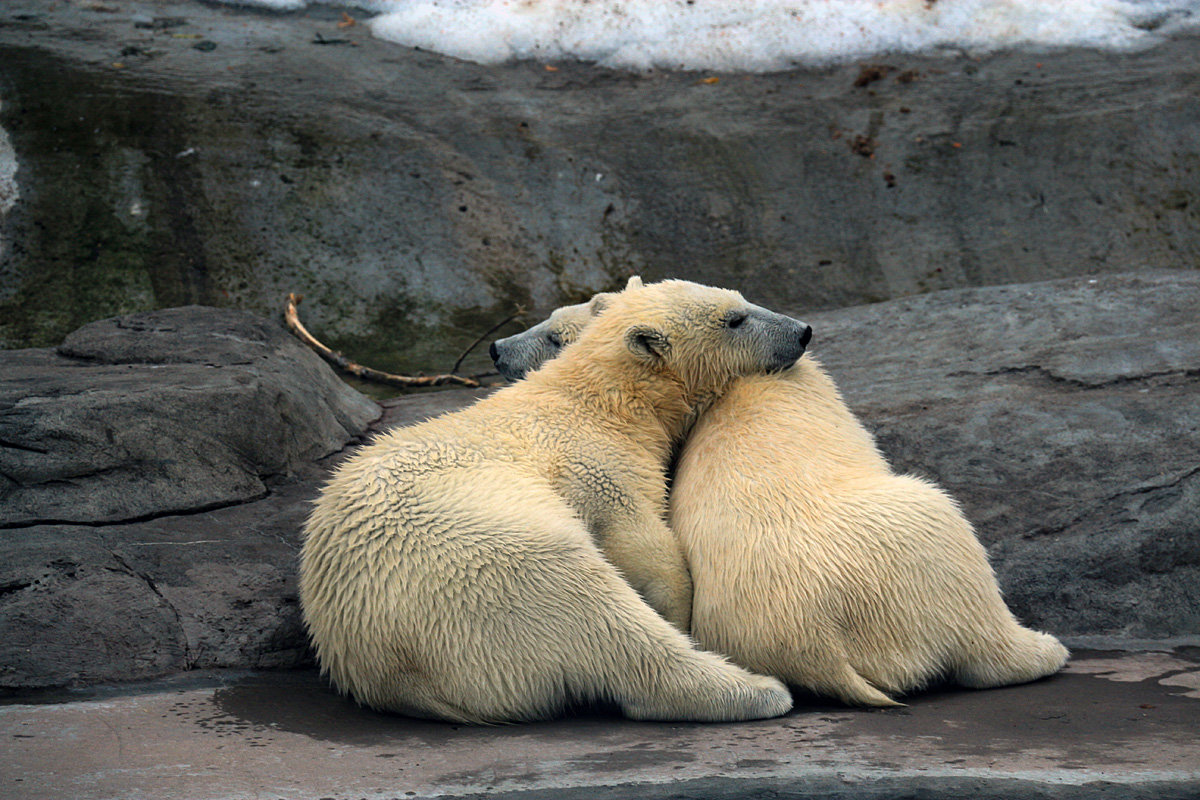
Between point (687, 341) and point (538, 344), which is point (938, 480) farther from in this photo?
point (538, 344)

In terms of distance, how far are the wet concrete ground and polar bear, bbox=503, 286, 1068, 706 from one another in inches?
3.8

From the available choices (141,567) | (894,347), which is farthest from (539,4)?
(141,567)

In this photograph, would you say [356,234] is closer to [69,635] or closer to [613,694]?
[69,635]

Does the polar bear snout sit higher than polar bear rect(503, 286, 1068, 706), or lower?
higher

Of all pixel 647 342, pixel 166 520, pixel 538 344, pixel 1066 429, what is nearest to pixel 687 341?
pixel 647 342

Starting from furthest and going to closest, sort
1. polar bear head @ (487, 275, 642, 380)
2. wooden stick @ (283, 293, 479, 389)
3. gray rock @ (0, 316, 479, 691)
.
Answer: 1. wooden stick @ (283, 293, 479, 389)
2. polar bear head @ (487, 275, 642, 380)
3. gray rock @ (0, 316, 479, 691)

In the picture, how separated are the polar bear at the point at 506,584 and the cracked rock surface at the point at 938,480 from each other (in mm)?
583

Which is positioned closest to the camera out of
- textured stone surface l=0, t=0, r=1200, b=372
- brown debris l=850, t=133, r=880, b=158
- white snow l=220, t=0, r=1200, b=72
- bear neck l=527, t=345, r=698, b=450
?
bear neck l=527, t=345, r=698, b=450

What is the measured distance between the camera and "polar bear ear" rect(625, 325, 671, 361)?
353 cm

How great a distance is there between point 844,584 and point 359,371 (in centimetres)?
424

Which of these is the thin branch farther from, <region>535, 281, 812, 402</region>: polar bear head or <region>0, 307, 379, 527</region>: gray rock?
<region>535, 281, 812, 402</region>: polar bear head

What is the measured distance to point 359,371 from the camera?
652cm

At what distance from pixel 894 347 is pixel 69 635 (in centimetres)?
389

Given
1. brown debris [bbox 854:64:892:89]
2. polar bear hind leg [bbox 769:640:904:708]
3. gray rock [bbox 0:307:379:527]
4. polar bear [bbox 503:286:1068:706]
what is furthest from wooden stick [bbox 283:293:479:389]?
brown debris [bbox 854:64:892:89]
